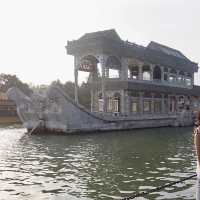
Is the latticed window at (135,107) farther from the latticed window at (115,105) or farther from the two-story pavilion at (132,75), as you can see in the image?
the latticed window at (115,105)

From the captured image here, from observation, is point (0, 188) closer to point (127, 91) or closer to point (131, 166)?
point (131, 166)

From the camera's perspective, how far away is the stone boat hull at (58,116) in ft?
116

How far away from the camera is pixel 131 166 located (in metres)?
17.0

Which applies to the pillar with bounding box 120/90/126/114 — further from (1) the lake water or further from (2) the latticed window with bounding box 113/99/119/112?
(1) the lake water

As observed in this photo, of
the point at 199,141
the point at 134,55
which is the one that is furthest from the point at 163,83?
the point at 199,141

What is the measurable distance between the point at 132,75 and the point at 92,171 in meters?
42.8

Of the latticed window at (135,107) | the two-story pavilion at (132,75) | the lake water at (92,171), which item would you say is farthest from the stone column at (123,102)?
the lake water at (92,171)

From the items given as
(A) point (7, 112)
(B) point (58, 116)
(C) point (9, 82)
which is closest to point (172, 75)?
(A) point (7, 112)

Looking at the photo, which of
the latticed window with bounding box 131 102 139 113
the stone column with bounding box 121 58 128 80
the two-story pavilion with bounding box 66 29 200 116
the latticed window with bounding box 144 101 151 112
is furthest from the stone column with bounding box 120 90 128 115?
the latticed window with bounding box 144 101 151 112

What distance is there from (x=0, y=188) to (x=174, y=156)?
10.6 meters

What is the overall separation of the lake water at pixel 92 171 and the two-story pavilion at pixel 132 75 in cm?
2015

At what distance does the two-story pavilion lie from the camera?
4334 centimetres

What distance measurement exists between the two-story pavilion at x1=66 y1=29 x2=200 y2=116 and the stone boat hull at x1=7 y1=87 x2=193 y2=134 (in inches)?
197

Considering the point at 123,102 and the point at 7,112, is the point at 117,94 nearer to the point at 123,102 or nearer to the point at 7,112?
the point at 123,102
